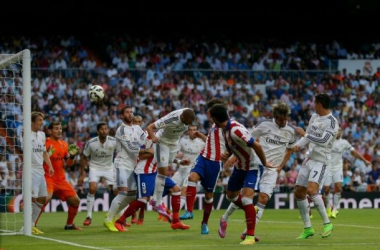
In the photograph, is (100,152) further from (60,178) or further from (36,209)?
(36,209)

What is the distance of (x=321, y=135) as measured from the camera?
1489 centimetres

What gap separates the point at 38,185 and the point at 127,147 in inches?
87.1

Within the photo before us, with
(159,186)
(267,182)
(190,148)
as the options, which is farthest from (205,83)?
(267,182)

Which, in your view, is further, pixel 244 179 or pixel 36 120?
pixel 36 120

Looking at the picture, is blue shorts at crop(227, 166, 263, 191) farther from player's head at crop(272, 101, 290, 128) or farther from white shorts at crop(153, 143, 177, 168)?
white shorts at crop(153, 143, 177, 168)

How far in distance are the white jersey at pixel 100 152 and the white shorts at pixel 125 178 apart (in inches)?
94.8

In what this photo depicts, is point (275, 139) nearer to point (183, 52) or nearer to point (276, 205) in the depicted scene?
point (276, 205)

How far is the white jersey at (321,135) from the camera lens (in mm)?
14859

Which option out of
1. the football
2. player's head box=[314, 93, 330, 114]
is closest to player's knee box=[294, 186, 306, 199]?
player's head box=[314, 93, 330, 114]

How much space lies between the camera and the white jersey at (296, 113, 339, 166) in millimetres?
14859

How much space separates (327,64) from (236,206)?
84.0 feet

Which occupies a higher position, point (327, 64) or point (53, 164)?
point (327, 64)

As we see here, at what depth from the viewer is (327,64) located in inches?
1559

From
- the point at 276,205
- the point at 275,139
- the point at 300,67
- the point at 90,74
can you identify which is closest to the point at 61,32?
the point at 90,74
